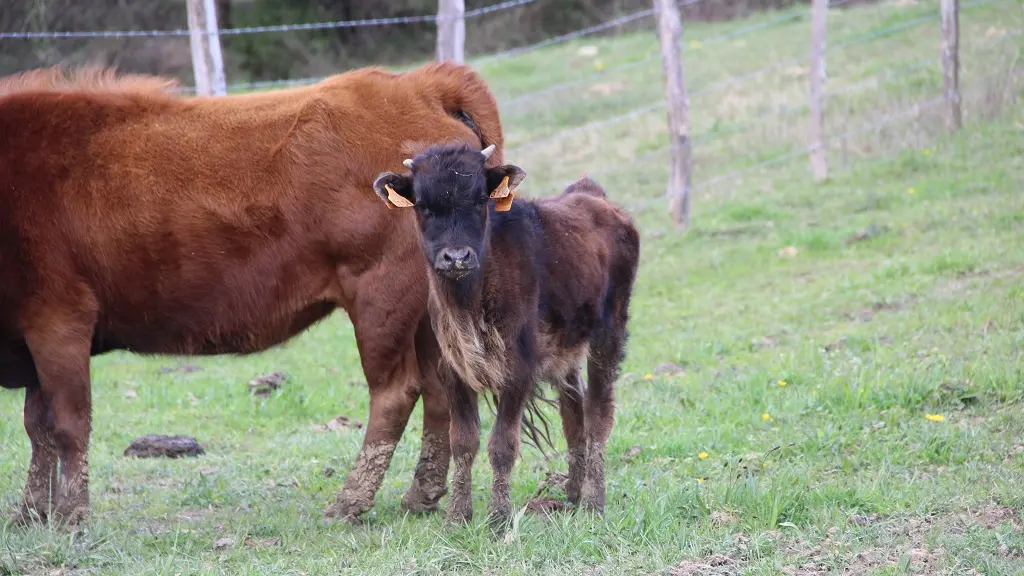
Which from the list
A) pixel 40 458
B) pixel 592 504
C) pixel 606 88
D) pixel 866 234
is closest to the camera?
pixel 592 504

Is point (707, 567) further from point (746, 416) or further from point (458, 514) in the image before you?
point (746, 416)

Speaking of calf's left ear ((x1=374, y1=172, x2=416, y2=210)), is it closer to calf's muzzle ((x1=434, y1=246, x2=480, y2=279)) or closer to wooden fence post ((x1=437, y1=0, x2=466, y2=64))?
calf's muzzle ((x1=434, y1=246, x2=480, y2=279))

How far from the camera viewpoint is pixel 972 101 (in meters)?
15.4

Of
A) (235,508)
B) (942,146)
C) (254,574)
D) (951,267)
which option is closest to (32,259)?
(235,508)

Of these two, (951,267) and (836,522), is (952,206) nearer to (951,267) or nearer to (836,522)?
(951,267)

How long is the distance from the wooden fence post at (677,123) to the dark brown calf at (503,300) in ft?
23.3

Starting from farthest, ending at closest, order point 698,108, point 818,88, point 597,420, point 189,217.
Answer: point 698,108
point 818,88
point 597,420
point 189,217

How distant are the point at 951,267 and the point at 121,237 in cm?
725

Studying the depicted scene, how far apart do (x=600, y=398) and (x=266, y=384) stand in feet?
12.1

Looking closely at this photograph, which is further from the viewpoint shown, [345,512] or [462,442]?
[345,512]

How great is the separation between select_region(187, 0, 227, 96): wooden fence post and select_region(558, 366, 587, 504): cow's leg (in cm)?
591

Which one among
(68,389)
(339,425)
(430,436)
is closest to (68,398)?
(68,389)

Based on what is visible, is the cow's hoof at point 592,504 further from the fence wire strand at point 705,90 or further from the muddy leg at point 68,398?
the fence wire strand at point 705,90

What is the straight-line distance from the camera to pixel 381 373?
600 cm
